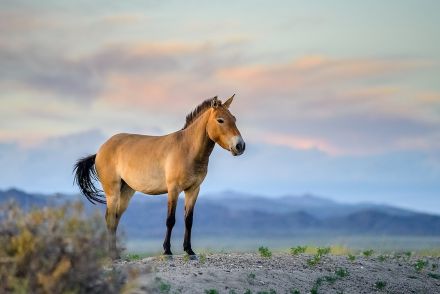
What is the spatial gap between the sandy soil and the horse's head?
7.07 ft

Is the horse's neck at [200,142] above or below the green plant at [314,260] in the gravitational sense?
above

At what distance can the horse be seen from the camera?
1614 centimetres

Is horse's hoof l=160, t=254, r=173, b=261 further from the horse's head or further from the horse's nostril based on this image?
the horse's nostril

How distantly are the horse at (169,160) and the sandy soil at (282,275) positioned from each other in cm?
108

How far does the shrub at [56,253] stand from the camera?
890 cm

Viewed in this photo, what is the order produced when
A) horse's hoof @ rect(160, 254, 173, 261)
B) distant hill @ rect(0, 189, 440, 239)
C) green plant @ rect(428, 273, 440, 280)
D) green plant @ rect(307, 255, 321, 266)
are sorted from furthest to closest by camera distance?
distant hill @ rect(0, 189, 440, 239) < green plant @ rect(428, 273, 440, 280) < green plant @ rect(307, 255, 321, 266) < horse's hoof @ rect(160, 254, 173, 261)

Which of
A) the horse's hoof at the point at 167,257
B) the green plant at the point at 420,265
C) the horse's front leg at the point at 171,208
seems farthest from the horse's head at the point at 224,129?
the green plant at the point at 420,265

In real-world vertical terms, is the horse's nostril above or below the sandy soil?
above

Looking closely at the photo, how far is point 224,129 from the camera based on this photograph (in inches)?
625

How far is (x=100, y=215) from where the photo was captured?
9.25 metres

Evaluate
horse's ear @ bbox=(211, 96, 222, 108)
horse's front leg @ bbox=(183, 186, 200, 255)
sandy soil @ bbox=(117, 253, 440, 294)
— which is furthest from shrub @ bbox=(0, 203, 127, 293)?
horse's ear @ bbox=(211, 96, 222, 108)

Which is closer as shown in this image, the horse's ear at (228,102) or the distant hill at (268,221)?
the horse's ear at (228,102)

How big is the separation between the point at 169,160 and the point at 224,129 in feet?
4.48

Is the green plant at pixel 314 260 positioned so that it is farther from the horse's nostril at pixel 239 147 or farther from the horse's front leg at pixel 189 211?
the horse's nostril at pixel 239 147
